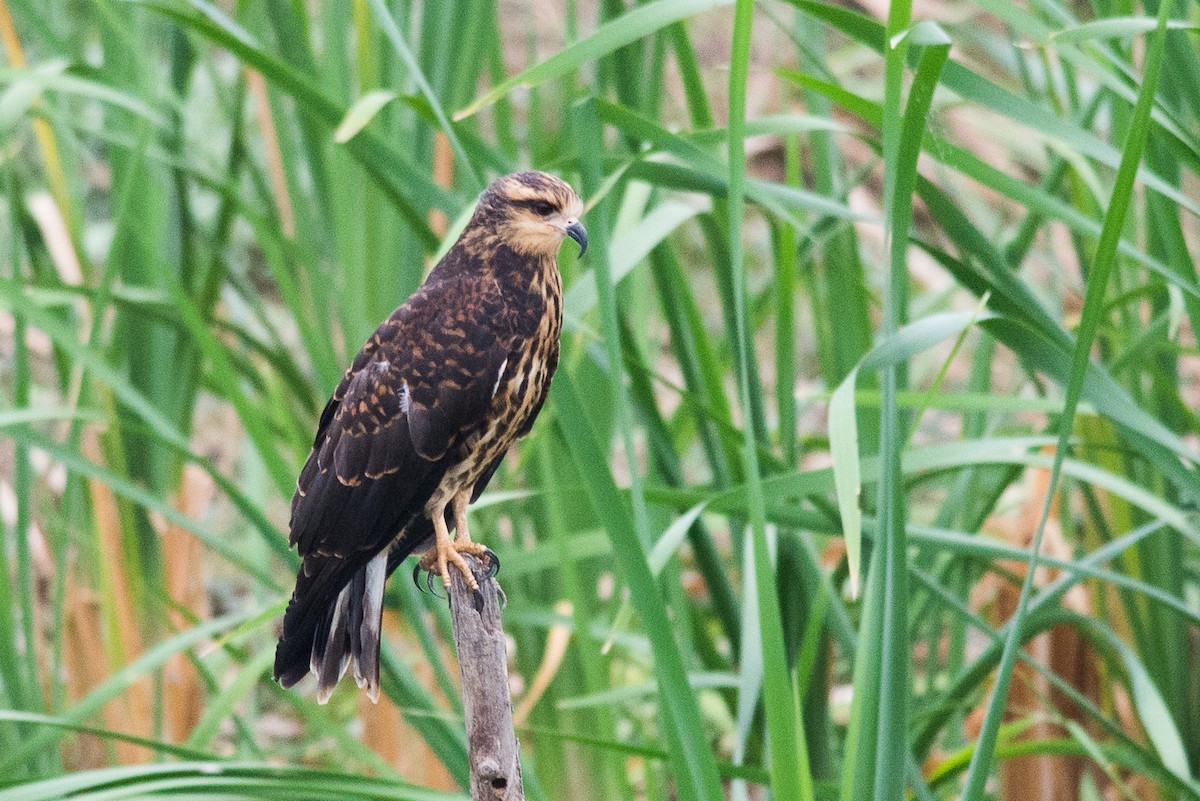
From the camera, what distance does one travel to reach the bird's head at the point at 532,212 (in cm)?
172

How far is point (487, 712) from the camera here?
5.01 ft

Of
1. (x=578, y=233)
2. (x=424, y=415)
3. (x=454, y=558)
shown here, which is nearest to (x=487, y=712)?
(x=454, y=558)

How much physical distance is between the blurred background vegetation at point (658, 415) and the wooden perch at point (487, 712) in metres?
0.18

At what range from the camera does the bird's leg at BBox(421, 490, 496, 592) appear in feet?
5.55

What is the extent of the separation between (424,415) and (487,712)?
36 centimetres

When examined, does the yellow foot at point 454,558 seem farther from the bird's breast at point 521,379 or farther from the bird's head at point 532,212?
the bird's head at point 532,212

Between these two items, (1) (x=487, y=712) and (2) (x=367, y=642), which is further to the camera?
(2) (x=367, y=642)

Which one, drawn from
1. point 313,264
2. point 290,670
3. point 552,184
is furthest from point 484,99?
point 313,264

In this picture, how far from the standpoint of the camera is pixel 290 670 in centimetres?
171

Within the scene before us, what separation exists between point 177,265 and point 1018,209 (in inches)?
132

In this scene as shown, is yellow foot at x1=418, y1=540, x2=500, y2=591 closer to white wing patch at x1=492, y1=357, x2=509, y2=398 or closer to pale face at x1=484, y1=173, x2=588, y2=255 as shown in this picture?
white wing patch at x1=492, y1=357, x2=509, y2=398

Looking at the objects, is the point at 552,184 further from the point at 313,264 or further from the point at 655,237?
the point at 313,264

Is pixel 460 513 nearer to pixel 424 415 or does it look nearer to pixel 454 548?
pixel 454 548

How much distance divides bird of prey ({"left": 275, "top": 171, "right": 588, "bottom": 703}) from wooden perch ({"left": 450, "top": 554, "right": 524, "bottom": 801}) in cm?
10
